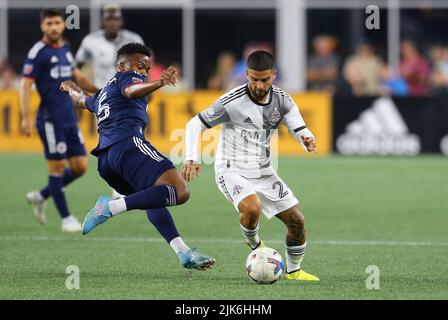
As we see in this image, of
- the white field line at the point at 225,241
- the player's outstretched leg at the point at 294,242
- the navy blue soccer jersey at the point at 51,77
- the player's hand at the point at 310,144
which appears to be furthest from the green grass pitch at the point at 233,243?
the navy blue soccer jersey at the point at 51,77

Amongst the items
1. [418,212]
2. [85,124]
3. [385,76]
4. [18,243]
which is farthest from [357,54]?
[18,243]

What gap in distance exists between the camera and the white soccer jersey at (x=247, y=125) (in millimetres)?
9148

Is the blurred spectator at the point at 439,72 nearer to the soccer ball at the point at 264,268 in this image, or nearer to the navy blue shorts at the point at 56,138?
the navy blue shorts at the point at 56,138

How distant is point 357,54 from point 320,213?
11894mm

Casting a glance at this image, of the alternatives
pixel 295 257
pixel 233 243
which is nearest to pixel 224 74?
pixel 233 243

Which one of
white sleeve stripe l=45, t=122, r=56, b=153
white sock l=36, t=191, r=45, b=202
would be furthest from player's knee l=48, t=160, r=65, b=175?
white sock l=36, t=191, r=45, b=202

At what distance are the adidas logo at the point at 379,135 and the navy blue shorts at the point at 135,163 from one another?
42.1 feet

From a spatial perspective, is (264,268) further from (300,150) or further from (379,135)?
(300,150)

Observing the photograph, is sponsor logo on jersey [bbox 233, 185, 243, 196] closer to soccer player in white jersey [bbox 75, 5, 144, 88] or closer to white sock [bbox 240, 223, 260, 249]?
white sock [bbox 240, 223, 260, 249]

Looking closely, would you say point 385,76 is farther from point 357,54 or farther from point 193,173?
point 193,173

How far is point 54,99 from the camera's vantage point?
12781 millimetres

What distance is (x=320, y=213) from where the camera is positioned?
14344mm

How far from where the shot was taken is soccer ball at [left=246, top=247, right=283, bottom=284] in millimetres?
8711

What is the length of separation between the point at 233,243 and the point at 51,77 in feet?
9.08
